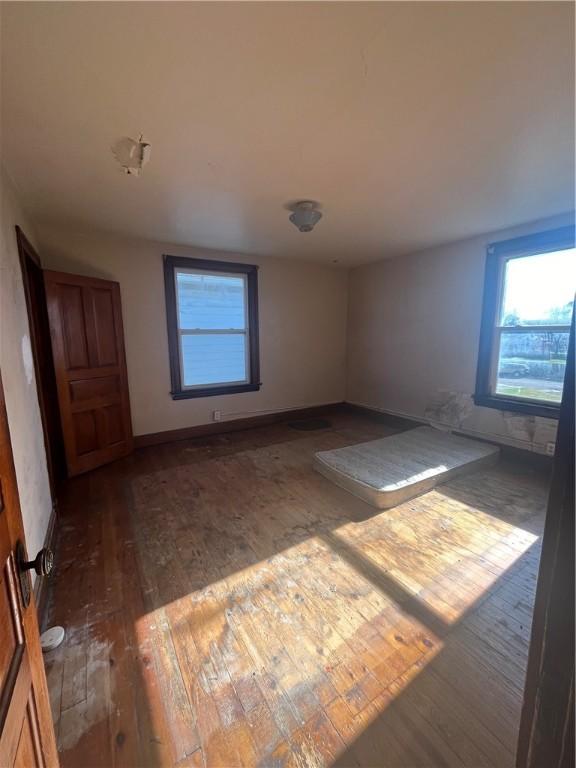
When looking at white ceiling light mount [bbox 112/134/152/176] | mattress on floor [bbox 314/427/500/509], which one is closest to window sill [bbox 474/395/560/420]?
mattress on floor [bbox 314/427/500/509]

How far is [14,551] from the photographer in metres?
0.71

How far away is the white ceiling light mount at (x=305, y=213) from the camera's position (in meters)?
2.55

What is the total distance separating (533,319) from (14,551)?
3.98 metres

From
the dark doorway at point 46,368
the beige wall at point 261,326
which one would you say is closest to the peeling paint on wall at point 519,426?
the beige wall at point 261,326

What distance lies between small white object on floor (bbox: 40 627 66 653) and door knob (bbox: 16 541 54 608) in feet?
3.25

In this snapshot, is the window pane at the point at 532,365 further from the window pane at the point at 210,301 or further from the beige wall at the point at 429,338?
the window pane at the point at 210,301

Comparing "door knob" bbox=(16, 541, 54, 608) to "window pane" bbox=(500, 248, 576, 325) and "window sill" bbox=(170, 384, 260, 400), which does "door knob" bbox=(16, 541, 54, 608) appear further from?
"window pane" bbox=(500, 248, 576, 325)

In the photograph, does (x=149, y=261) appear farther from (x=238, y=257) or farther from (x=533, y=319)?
(x=533, y=319)

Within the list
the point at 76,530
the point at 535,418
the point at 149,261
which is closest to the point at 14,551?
the point at 76,530

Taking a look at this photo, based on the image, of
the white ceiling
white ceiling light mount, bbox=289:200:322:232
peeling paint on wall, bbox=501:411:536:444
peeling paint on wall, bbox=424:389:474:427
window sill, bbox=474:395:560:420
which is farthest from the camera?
peeling paint on wall, bbox=424:389:474:427

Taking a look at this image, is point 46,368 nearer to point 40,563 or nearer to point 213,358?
point 213,358

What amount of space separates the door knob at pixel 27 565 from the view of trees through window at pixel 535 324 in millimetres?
3807

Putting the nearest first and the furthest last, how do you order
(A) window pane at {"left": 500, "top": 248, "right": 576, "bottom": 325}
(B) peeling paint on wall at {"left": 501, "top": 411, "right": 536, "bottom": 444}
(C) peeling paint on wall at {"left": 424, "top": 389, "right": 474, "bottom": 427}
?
1. (A) window pane at {"left": 500, "top": 248, "right": 576, "bottom": 325}
2. (B) peeling paint on wall at {"left": 501, "top": 411, "right": 536, "bottom": 444}
3. (C) peeling paint on wall at {"left": 424, "top": 389, "right": 474, "bottom": 427}

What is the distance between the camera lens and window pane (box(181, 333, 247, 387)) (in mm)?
4023
